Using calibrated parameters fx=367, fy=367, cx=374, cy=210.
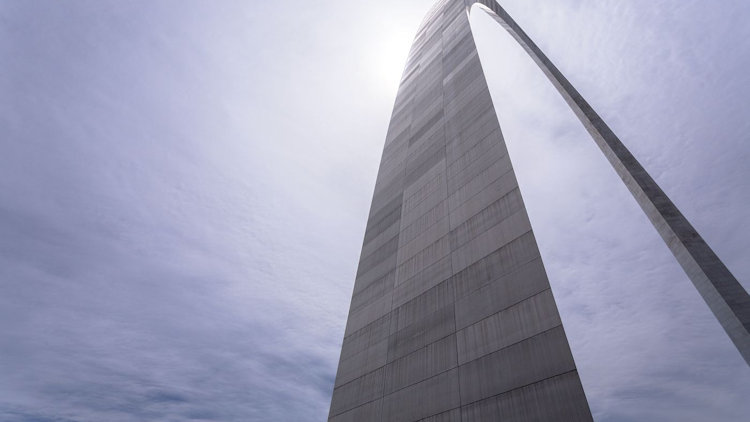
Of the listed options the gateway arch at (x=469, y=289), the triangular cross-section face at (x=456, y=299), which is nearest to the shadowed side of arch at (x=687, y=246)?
the gateway arch at (x=469, y=289)

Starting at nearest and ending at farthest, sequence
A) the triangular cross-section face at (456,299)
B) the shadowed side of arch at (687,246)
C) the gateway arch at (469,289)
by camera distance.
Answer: the shadowed side of arch at (687,246)
the gateway arch at (469,289)
the triangular cross-section face at (456,299)

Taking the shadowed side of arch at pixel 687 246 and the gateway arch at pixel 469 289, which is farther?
the gateway arch at pixel 469 289

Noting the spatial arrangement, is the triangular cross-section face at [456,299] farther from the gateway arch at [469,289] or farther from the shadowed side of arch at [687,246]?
the shadowed side of arch at [687,246]

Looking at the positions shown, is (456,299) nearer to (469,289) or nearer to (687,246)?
(469,289)

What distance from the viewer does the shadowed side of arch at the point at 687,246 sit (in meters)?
8.11

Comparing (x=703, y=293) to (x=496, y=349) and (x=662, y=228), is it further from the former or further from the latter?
(x=496, y=349)

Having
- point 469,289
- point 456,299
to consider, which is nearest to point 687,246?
point 469,289

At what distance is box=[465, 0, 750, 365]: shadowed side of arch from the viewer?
319 inches

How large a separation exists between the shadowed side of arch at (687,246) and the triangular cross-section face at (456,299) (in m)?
3.43

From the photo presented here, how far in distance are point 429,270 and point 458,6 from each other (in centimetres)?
3233

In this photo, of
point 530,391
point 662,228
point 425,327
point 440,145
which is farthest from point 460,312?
point 440,145

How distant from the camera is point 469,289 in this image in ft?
41.1

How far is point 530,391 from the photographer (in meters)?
8.88

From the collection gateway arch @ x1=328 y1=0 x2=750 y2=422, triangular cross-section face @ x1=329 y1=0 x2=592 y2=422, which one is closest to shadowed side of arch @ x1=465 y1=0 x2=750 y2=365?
gateway arch @ x1=328 y1=0 x2=750 y2=422
